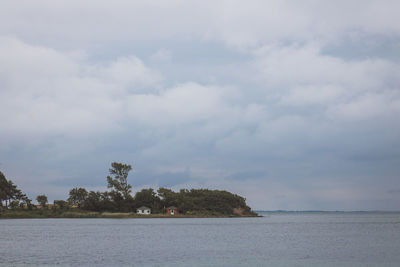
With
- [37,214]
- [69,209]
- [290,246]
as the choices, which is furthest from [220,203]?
[290,246]

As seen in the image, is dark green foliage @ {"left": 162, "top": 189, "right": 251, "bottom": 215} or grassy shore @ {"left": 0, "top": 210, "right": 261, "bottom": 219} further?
dark green foliage @ {"left": 162, "top": 189, "right": 251, "bottom": 215}

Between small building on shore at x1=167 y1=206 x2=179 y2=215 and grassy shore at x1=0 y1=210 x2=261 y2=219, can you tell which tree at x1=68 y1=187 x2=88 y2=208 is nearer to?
grassy shore at x1=0 y1=210 x2=261 y2=219

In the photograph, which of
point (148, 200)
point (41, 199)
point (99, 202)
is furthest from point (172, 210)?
point (41, 199)

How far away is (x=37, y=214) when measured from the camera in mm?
145000

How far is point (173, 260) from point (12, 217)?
11654cm

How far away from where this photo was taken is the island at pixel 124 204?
484 ft

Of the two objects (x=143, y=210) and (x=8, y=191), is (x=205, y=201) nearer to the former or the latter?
(x=143, y=210)

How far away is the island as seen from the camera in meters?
148

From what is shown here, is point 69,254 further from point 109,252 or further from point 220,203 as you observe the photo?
point 220,203

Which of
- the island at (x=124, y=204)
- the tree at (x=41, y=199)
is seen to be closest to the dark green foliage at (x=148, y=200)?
the island at (x=124, y=204)

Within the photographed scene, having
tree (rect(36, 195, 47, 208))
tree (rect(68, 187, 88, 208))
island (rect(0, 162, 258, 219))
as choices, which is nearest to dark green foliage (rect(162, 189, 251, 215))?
island (rect(0, 162, 258, 219))

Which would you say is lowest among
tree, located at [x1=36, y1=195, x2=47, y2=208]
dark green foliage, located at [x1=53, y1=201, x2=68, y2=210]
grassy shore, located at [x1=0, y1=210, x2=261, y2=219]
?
grassy shore, located at [x1=0, y1=210, x2=261, y2=219]

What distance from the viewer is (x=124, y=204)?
156 metres

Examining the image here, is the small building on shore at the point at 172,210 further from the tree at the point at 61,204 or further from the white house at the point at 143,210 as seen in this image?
the tree at the point at 61,204
